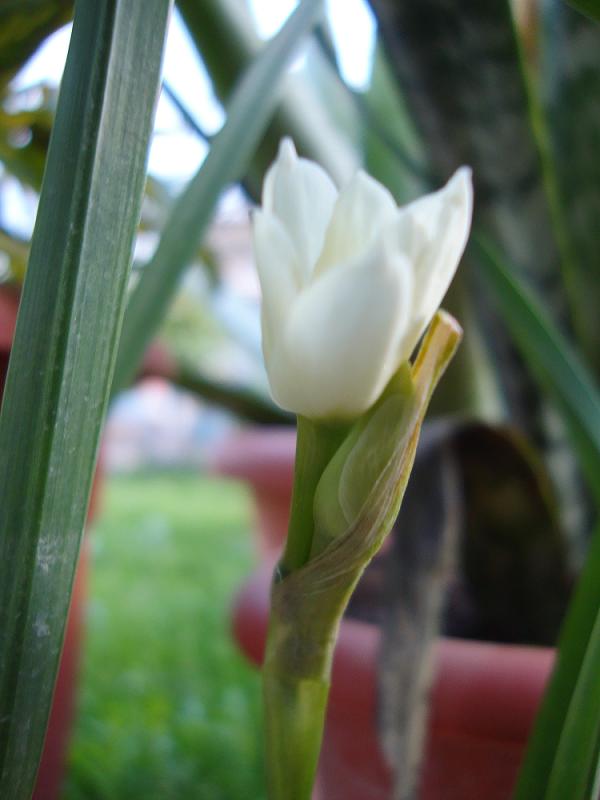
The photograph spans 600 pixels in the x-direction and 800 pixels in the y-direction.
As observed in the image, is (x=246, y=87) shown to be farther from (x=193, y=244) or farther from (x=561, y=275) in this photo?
(x=561, y=275)

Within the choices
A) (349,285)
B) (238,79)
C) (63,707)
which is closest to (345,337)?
(349,285)

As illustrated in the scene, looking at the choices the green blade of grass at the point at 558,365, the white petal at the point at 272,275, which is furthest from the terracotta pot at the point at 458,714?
the white petal at the point at 272,275

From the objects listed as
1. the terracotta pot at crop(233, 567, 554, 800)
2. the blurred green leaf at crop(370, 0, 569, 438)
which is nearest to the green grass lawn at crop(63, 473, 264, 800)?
the terracotta pot at crop(233, 567, 554, 800)

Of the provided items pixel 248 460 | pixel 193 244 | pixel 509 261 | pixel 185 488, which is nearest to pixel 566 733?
pixel 193 244

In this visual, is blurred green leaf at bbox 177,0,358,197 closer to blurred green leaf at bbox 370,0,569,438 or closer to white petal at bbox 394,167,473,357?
blurred green leaf at bbox 370,0,569,438

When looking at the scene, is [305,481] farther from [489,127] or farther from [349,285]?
[489,127]
